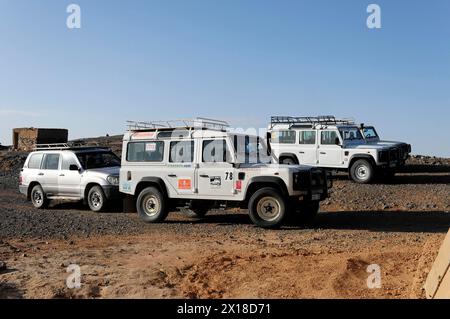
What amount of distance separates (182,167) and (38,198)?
5.94m

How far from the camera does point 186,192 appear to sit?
448 inches

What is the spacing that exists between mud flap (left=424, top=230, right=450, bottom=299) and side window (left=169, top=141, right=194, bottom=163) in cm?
683

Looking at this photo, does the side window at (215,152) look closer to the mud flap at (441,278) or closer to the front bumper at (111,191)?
the front bumper at (111,191)

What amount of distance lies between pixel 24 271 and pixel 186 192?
16.4 ft

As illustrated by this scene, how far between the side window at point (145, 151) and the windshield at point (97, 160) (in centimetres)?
260

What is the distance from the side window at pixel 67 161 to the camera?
46.8ft

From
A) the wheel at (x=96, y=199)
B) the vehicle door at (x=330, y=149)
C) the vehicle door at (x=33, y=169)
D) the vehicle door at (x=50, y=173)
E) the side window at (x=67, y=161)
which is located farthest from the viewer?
the vehicle door at (x=330, y=149)

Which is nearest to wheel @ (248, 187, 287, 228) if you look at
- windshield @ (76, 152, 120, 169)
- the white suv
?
the white suv

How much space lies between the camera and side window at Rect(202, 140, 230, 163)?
1091 centimetres

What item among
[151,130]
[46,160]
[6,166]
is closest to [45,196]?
[46,160]

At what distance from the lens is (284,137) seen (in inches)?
744

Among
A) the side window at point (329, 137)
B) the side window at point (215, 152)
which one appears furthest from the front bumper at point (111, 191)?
the side window at point (329, 137)

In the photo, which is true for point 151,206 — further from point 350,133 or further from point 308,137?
point 350,133

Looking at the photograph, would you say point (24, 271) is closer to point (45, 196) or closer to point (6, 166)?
point (45, 196)
